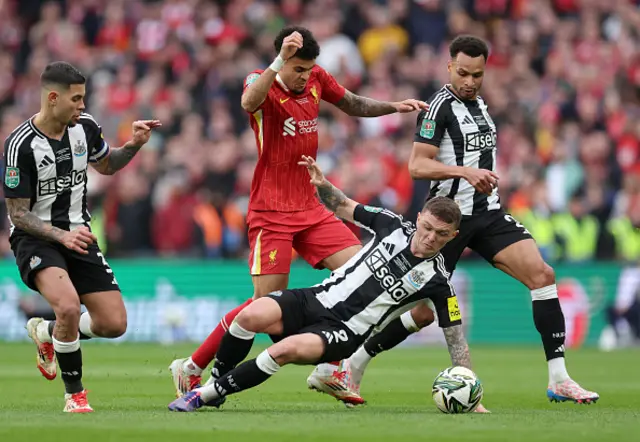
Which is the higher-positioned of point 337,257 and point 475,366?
point 337,257

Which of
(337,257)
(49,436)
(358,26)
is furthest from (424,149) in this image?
(358,26)

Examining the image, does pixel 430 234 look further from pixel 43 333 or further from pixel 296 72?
pixel 43 333

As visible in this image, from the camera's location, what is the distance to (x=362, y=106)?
1090 cm

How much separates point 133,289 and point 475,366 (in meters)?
6.64

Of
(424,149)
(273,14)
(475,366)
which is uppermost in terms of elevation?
(273,14)

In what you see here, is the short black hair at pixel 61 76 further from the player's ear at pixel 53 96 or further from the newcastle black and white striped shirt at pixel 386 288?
the newcastle black and white striped shirt at pixel 386 288

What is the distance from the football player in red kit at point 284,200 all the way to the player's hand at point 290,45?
439 millimetres

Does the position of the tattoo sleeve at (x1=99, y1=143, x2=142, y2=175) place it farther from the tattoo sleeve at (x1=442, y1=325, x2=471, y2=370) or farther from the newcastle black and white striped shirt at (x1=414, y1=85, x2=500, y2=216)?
the tattoo sleeve at (x1=442, y1=325, x2=471, y2=370)

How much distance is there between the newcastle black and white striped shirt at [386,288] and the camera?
29.9 ft

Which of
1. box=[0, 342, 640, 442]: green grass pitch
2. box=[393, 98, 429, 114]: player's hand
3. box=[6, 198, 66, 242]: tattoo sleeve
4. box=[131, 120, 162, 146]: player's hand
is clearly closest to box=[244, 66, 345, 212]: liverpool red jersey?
box=[393, 98, 429, 114]: player's hand

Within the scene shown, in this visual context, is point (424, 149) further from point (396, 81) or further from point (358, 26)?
point (358, 26)

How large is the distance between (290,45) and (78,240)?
2119 millimetres

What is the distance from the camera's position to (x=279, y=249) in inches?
405

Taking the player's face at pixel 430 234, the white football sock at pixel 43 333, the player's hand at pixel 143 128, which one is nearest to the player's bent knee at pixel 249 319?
the player's face at pixel 430 234
